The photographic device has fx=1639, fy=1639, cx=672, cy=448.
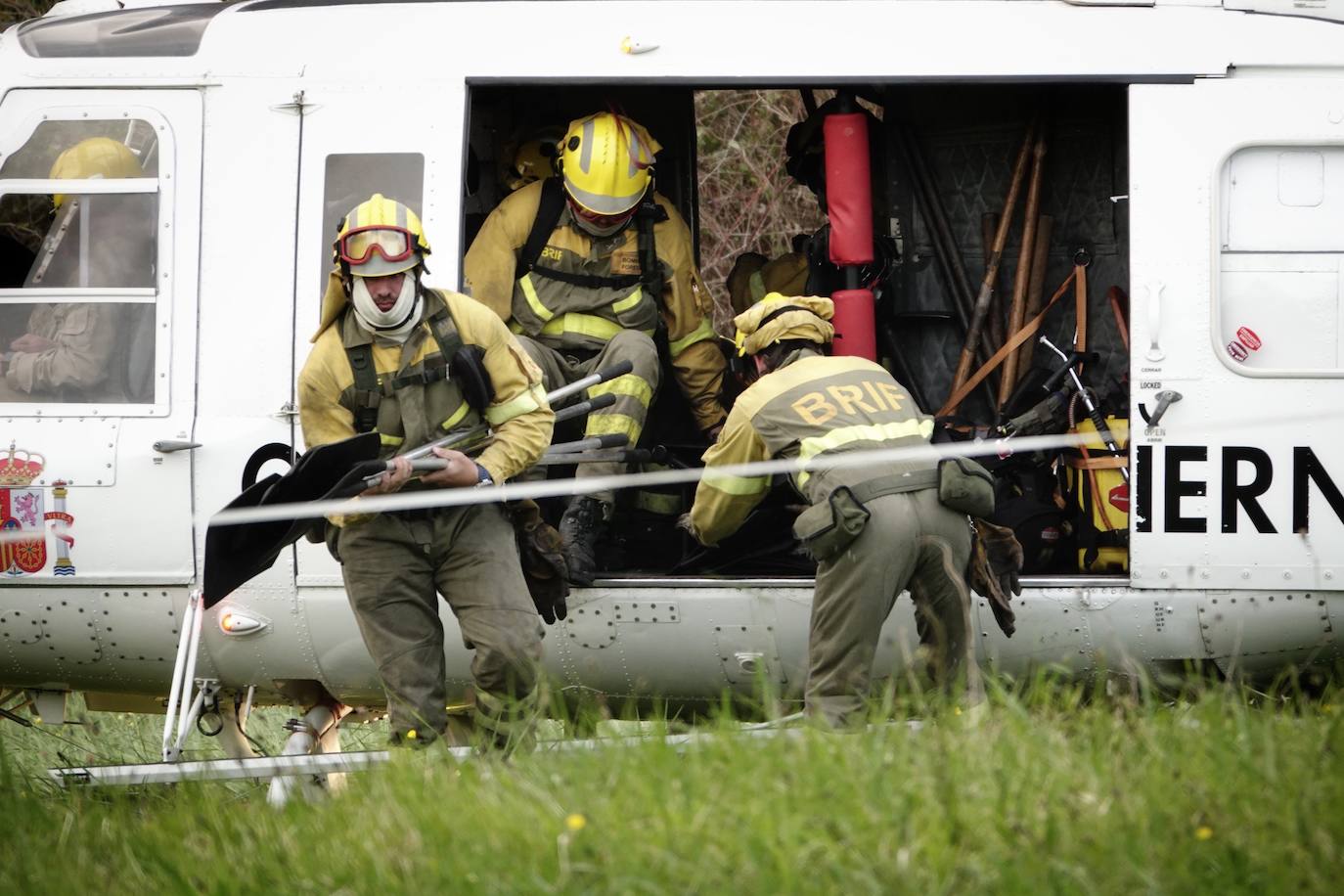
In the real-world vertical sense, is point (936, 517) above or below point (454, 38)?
below

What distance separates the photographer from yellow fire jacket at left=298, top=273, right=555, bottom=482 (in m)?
5.47

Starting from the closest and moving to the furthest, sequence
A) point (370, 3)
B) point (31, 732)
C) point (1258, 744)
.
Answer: point (1258, 744)
point (370, 3)
point (31, 732)

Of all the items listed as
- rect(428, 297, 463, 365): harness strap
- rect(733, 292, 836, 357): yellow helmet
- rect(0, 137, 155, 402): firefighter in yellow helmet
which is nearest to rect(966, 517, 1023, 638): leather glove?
rect(733, 292, 836, 357): yellow helmet


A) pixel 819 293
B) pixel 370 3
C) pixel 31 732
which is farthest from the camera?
pixel 31 732

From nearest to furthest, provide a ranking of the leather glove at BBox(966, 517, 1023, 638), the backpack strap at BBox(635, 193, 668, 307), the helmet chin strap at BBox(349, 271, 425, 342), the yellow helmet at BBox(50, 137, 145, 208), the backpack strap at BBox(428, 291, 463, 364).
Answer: the helmet chin strap at BBox(349, 271, 425, 342) → the backpack strap at BBox(428, 291, 463, 364) → the leather glove at BBox(966, 517, 1023, 638) → the yellow helmet at BBox(50, 137, 145, 208) → the backpack strap at BBox(635, 193, 668, 307)

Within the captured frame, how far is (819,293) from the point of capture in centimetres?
713

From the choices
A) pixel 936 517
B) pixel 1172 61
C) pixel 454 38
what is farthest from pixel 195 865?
pixel 1172 61

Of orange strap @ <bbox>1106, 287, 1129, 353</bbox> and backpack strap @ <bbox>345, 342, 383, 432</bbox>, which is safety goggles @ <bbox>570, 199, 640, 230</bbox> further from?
orange strap @ <bbox>1106, 287, 1129, 353</bbox>

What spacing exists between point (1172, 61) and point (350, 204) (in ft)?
9.92

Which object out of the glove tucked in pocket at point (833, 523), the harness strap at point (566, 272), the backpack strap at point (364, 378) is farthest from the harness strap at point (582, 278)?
the glove tucked in pocket at point (833, 523)

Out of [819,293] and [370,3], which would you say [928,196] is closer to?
[819,293]

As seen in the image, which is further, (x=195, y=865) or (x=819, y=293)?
(x=819, y=293)

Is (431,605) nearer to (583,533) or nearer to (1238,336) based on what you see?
(583,533)

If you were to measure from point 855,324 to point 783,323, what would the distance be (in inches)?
34.9
